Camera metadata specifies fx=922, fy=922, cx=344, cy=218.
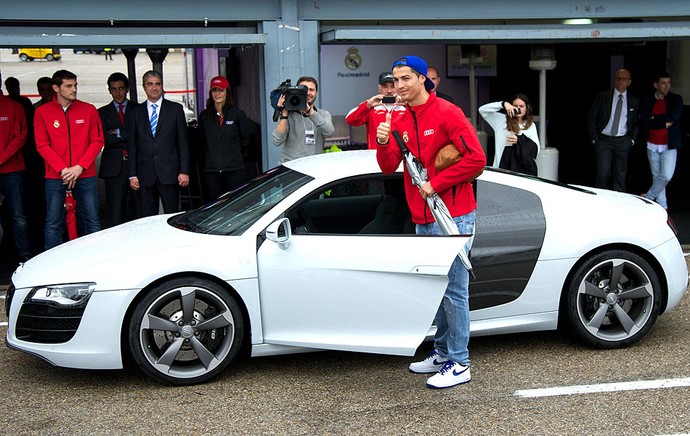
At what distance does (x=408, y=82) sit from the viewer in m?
5.12

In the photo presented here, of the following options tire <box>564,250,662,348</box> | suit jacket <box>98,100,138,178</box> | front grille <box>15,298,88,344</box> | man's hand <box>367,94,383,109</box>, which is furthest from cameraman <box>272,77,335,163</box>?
front grille <box>15,298,88,344</box>

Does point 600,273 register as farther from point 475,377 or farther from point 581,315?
point 475,377

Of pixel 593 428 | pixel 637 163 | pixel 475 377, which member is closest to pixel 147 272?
pixel 475 377

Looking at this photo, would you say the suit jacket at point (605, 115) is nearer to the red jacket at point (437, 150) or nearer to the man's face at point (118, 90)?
the man's face at point (118, 90)

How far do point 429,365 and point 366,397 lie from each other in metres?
0.54

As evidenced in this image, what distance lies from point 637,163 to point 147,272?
31.7ft

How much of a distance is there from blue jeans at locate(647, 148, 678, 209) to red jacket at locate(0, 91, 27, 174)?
6.85 metres

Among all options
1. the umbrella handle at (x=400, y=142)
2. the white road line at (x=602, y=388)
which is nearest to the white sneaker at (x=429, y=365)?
the white road line at (x=602, y=388)

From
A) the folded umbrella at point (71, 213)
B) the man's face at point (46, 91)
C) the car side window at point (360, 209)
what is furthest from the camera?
the man's face at point (46, 91)

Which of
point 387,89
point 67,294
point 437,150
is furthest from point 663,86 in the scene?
point 67,294

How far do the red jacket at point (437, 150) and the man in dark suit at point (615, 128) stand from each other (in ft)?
19.7

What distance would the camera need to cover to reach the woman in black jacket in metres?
8.64

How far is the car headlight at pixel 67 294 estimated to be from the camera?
5.17 m

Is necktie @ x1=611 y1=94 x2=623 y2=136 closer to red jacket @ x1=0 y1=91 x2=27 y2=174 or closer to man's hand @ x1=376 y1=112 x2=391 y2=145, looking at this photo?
man's hand @ x1=376 y1=112 x2=391 y2=145
